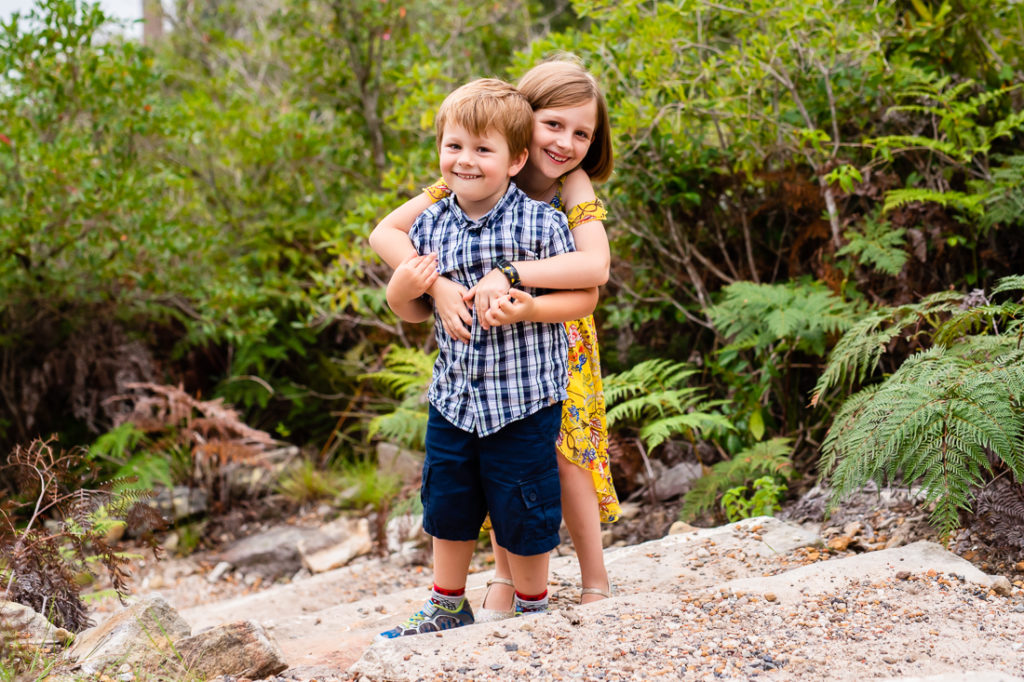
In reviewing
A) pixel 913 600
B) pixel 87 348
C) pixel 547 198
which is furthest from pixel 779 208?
pixel 87 348

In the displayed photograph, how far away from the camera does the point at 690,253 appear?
16.1 ft

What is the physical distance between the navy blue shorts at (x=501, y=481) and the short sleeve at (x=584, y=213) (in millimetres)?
565

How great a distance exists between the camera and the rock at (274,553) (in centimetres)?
518

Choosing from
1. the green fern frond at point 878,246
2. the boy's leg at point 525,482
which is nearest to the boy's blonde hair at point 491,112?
the boy's leg at point 525,482

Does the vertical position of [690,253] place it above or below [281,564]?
above

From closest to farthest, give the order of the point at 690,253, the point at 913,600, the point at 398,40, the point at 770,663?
the point at 770,663 → the point at 913,600 → the point at 690,253 → the point at 398,40

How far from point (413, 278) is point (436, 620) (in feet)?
3.62

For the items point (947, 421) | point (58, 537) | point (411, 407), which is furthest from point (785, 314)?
point (58, 537)

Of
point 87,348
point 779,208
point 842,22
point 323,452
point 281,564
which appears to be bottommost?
point 281,564

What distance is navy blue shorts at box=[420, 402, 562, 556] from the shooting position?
258 cm

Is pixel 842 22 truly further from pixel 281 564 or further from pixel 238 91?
pixel 238 91

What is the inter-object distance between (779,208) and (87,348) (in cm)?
458

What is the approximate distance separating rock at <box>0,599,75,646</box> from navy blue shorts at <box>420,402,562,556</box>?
1.27 metres

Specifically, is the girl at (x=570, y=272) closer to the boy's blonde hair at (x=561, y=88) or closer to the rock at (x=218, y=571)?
the boy's blonde hair at (x=561, y=88)
